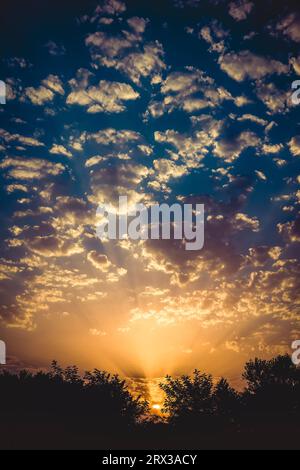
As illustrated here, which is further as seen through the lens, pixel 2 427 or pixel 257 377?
pixel 257 377

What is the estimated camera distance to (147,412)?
55.2m

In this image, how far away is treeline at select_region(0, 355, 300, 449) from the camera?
35.7 meters

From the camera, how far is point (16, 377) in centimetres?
4812

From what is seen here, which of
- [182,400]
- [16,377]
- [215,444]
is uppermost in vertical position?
[16,377]

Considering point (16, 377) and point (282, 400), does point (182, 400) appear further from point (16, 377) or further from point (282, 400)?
point (16, 377)

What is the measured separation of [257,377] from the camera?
5250cm

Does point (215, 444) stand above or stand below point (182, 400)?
below

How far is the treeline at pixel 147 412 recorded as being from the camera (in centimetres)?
3572

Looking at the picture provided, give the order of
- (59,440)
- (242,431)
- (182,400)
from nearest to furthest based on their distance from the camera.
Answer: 1. (59,440)
2. (242,431)
3. (182,400)

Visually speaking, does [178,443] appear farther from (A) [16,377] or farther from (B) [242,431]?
(A) [16,377]
